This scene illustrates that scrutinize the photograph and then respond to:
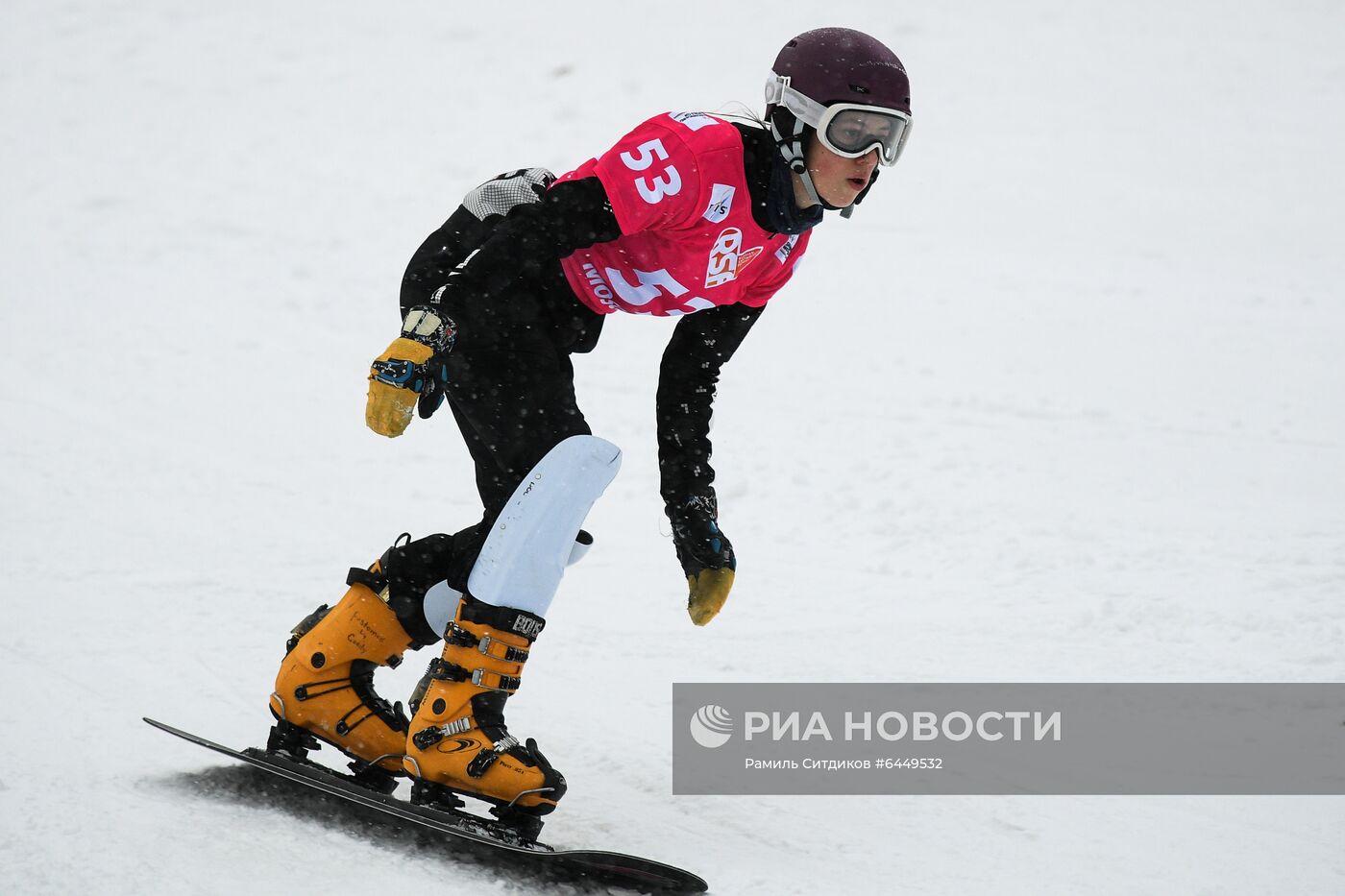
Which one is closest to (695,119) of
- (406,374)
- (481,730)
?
(406,374)

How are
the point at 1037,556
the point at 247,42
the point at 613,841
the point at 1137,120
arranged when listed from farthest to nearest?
the point at 247,42 → the point at 1137,120 → the point at 1037,556 → the point at 613,841

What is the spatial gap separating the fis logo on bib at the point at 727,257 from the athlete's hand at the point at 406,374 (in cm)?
76

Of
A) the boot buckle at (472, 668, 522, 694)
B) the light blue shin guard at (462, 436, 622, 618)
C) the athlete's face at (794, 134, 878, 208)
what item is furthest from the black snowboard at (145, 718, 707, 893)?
the athlete's face at (794, 134, 878, 208)

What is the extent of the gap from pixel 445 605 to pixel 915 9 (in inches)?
519

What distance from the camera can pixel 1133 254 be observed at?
10242mm

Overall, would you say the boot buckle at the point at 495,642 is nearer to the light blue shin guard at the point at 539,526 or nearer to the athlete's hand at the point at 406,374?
the light blue shin guard at the point at 539,526

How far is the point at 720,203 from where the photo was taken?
3.20 metres

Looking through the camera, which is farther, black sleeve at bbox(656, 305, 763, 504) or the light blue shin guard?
black sleeve at bbox(656, 305, 763, 504)

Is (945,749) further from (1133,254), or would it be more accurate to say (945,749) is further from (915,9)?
(915,9)

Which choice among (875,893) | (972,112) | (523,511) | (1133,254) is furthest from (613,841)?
(972,112)

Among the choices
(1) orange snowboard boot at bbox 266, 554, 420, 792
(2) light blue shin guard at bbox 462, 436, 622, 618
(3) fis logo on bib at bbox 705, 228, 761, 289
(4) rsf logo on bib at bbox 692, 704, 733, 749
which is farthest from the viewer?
(4) rsf logo on bib at bbox 692, 704, 733, 749

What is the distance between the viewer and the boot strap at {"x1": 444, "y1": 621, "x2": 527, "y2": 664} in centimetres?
306

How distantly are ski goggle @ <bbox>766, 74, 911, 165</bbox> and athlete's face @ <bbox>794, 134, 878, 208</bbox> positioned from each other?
0.07ft

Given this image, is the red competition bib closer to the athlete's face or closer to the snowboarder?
the snowboarder
